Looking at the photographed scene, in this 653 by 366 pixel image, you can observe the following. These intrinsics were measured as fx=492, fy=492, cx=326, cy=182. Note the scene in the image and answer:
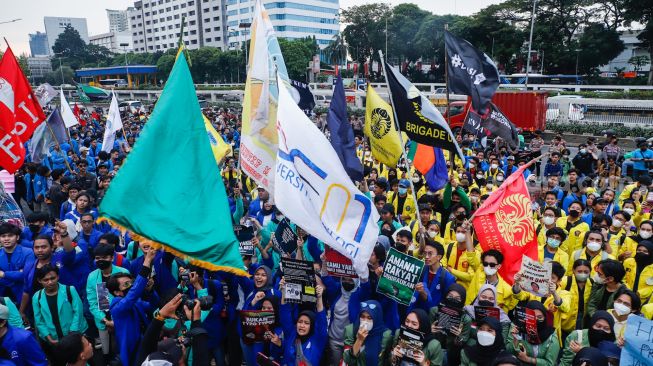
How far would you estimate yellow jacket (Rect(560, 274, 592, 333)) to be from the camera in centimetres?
491

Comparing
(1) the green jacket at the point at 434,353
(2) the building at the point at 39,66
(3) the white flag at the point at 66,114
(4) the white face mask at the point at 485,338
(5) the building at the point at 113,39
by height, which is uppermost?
(5) the building at the point at 113,39

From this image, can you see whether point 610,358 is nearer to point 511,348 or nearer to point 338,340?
point 511,348

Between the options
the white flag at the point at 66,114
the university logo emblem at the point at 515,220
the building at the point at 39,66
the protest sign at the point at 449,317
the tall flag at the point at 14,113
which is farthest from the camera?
the building at the point at 39,66

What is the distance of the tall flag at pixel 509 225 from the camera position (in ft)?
17.5

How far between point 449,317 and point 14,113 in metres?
7.36

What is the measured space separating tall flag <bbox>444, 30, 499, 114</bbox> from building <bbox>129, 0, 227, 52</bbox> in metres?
95.2

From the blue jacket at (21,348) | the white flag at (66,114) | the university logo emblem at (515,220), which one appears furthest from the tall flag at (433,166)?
the white flag at (66,114)

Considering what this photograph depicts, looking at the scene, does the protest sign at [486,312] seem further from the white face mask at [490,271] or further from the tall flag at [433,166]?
Result: the tall flag at [433,166]

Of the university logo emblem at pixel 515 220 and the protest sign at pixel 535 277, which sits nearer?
the protest sign at pixel 535 277

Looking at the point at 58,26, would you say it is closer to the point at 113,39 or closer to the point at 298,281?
the point at 113,39

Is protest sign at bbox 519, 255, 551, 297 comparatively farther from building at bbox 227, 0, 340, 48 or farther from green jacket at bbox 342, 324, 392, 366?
building at bbox 227, 0, 340, 48

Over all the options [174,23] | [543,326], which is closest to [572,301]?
[543,326]

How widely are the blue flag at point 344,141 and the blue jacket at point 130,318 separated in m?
3.18

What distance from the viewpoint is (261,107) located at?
6367mm
